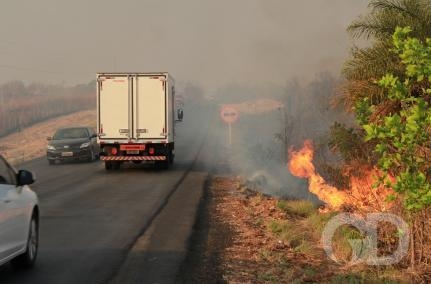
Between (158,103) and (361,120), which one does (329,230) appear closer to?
(361,120)

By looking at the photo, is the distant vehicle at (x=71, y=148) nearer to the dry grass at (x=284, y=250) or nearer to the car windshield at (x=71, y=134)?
the car windshield at (x=71, y=134)

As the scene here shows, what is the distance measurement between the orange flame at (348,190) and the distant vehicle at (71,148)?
34.0 ft

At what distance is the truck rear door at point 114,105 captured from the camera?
21.3 metres

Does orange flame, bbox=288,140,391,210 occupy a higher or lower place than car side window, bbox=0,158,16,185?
lower

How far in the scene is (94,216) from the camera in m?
11.9

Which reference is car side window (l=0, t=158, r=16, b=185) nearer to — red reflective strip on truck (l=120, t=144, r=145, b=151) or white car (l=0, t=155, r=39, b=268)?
white car (l=0, t=155, r=39, b=268)

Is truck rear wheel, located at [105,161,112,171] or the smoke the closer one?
truck rear wheel, located at [105,161,112,171]

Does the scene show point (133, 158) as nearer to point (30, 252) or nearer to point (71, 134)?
point (71, 134)

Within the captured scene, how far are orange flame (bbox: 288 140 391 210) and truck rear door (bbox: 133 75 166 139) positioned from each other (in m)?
4.94

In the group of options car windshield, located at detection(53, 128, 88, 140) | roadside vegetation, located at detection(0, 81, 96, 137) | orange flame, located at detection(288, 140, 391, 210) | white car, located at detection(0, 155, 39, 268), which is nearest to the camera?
white car, located at detection(0, 155, 39, 268)

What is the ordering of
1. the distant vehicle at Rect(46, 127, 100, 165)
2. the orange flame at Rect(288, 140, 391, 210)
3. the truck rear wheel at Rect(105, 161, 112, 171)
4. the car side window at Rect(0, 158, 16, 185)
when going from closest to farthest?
1. the car side window at Rect(0, 158, 16, 185)
2. the orange flame at Rect(288, 140, 391, 210)
3. the truck rear wheel at Rect(105, 161, 112, 171)
4. the distant vehicle at Rect(46, 127, 100, 165)

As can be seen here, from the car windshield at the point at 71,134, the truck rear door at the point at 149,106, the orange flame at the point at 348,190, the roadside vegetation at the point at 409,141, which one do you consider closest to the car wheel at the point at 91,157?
the car windshield at the point at 71,134

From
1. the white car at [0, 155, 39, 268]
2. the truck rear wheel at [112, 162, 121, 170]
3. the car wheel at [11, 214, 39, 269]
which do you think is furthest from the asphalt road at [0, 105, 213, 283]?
the truck rear wheel at [112, 162, 121, 170]

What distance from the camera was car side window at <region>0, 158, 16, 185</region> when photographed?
687 centimetres
